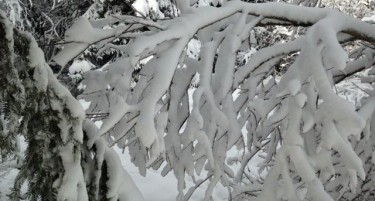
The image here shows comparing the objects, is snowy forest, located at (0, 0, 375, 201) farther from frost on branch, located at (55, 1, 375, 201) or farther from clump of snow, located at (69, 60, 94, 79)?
clump of snow, located at (69, 60, 94, 79)

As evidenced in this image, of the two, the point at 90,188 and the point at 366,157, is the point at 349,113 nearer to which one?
the point at 90,188

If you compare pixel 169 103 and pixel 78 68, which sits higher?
pixel 169 103

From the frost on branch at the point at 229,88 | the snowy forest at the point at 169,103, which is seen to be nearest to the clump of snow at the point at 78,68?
the snowy forest at the point at 169,103

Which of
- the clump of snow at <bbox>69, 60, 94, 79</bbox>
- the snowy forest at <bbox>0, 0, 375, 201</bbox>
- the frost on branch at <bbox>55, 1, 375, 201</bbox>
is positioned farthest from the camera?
the clump of snow at <bbox>69, 60, 94, 79</bbox>

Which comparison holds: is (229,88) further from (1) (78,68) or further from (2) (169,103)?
(1) (78,68)

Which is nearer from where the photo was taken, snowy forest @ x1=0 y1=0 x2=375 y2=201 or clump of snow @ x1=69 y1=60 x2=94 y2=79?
snowy forest @ x1=0 y1=0 x2=375 y2=201

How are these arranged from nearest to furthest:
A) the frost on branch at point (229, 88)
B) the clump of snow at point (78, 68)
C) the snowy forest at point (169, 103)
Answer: the snowy forest at point (169, 103)
the frost on branch at point (229, 88)
the clump of snow at point (78, 68)

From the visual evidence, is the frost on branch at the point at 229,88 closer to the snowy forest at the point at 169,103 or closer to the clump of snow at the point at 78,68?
the snowy forest at the point at 169,103

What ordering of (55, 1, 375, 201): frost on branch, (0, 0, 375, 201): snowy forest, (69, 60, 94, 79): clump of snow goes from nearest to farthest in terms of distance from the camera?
(0, 0, 375, 201): snowy forest, (55, 1, 375, 201): frost on branch, (69, 60, 94, 79): clump of snow

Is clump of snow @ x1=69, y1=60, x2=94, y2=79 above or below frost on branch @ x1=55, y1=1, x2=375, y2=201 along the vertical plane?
below

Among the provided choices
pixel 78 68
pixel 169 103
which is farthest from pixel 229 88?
pixel 78 68

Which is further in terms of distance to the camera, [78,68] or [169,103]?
[78,68]

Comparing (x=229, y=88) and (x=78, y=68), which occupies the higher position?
(x=229, y=88)

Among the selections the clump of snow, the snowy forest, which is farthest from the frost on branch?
the clump of snow
